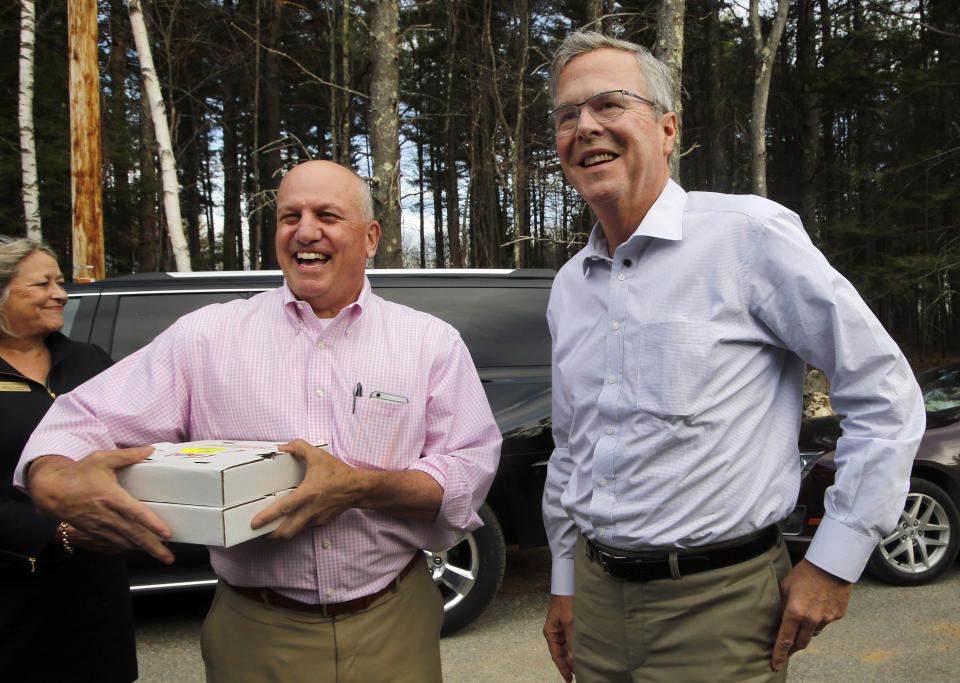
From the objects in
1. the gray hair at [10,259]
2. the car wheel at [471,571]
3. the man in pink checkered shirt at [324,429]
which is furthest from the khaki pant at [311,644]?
the car wheel at [471,571]

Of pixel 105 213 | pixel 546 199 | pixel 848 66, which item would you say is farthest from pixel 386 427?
pixel 546 199

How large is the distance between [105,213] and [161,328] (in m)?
11.9

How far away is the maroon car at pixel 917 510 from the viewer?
485 centimetres

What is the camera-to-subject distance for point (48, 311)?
2.76m

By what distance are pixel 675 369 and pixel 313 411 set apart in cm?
91

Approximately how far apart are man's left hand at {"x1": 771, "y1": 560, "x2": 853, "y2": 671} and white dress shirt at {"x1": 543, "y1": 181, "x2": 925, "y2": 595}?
1.4 inches

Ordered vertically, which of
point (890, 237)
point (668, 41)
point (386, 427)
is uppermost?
point (668, 41)

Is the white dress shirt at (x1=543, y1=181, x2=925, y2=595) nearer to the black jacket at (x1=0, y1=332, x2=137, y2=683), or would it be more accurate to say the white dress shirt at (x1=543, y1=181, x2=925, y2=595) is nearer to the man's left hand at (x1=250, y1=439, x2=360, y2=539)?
the man's left hand at (x1=250, y1=439, x2=360, y2=539)

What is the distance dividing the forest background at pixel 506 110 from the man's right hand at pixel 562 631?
6.83 meters

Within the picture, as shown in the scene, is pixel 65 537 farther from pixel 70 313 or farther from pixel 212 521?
pixel 70 313

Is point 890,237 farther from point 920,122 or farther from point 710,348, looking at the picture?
point 710,348

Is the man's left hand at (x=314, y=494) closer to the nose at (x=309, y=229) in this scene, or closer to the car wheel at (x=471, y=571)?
the nose at (x=309, y=229)

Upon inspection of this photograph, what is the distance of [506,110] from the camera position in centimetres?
2145

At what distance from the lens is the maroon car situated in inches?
191
